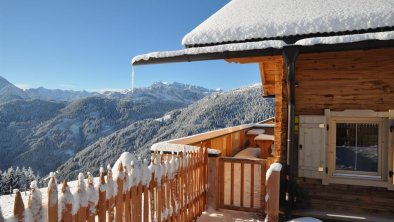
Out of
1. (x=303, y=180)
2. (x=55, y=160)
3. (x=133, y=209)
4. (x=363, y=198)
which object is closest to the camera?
(x=133, y=209)

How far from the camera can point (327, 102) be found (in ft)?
19.1

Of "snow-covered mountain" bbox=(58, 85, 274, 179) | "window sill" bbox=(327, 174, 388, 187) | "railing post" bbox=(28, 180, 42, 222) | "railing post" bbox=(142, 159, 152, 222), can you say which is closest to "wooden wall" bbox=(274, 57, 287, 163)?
"window sill" bbox=(327, 174, 388, 187)

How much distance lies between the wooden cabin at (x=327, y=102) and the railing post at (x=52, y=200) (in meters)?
4.04

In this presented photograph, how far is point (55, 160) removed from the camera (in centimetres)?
14900

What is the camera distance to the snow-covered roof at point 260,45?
4617mm

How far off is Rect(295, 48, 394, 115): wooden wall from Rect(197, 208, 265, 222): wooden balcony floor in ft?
7.63

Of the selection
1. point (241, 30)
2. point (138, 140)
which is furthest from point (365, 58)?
point (138, 140)

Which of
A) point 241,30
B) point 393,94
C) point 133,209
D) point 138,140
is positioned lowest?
point 138,140

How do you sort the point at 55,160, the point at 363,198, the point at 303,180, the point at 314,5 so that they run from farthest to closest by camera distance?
the point at 55,160
the point at 314,5
the point at 303,180
the point at 363,198

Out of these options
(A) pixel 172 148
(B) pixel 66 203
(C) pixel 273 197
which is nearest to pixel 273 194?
(C) pixel 273 197

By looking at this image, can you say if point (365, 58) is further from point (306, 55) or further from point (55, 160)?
point (55, 160)

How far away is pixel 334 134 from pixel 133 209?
4382 mm

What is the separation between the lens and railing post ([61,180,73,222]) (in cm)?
239

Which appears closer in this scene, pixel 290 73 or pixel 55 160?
pixel 290 73
